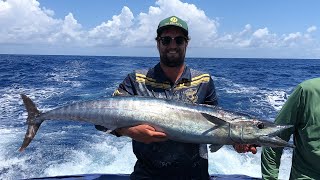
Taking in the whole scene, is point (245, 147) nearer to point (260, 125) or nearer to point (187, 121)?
point (260, 125)

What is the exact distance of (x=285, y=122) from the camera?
2652mm

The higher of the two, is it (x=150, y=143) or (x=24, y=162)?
(x=150, y=143)

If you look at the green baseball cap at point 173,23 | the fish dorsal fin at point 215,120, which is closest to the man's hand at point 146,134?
the fish dorsal fin at point 215,120

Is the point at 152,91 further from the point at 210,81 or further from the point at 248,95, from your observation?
the point at 248,95

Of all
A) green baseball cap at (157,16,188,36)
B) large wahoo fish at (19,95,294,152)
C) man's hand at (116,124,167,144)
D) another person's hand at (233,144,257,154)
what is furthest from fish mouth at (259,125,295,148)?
green baseball cap at (157,16,188,36)

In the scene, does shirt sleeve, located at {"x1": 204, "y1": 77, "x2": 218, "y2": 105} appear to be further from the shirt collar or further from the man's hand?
the man's hand

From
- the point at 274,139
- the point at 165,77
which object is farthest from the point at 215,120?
the point at 165,77

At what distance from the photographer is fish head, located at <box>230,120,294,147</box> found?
2652 mm

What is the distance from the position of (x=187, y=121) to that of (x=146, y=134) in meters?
0.32

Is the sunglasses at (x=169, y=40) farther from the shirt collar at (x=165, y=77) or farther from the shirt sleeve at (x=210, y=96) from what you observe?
the shirt sleeve at (x=210, y=96)

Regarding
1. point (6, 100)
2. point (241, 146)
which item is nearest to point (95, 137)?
point (6, 100)

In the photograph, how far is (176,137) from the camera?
110 inches

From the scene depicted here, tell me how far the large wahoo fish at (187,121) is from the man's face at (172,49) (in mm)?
301

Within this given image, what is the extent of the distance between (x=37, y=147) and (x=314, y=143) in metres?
6.90
